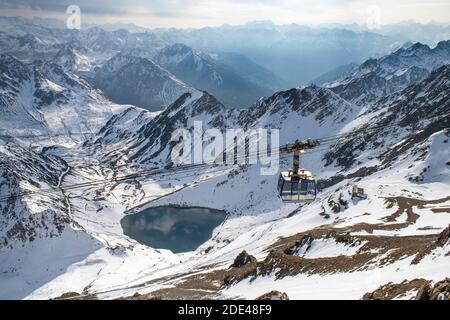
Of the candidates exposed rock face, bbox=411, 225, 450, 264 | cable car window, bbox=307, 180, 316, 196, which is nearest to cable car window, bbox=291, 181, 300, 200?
cable car window, bbox=307, 180, 316, 196

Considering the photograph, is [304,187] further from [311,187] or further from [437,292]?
[437,292]

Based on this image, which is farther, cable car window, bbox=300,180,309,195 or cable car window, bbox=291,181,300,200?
cable car window, bbox=300,180,309,195

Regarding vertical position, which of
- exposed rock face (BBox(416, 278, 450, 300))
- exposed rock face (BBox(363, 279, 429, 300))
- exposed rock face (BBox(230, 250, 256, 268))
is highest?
exposed rock face (BBox(416, 278, 450, 300))

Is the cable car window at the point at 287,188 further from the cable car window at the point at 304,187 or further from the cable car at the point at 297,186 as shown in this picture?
the cable car window at the point at 304,187

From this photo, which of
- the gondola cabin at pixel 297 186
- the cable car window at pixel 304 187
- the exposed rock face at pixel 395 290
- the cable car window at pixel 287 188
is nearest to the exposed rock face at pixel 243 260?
the gondola cabin at pixel 297 186

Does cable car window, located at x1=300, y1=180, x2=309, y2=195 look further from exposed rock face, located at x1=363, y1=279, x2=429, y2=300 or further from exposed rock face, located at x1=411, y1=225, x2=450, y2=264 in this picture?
exposed rock face, located at x1=411, y1=225, x2=450, y2=264

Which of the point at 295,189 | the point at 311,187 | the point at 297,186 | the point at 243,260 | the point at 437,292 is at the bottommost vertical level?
the point at 243,260

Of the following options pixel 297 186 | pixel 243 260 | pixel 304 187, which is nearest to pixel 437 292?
pixel 297 186

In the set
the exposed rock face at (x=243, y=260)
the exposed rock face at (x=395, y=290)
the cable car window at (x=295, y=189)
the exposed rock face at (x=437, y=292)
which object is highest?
the cable car window at (x=295, y=189)
